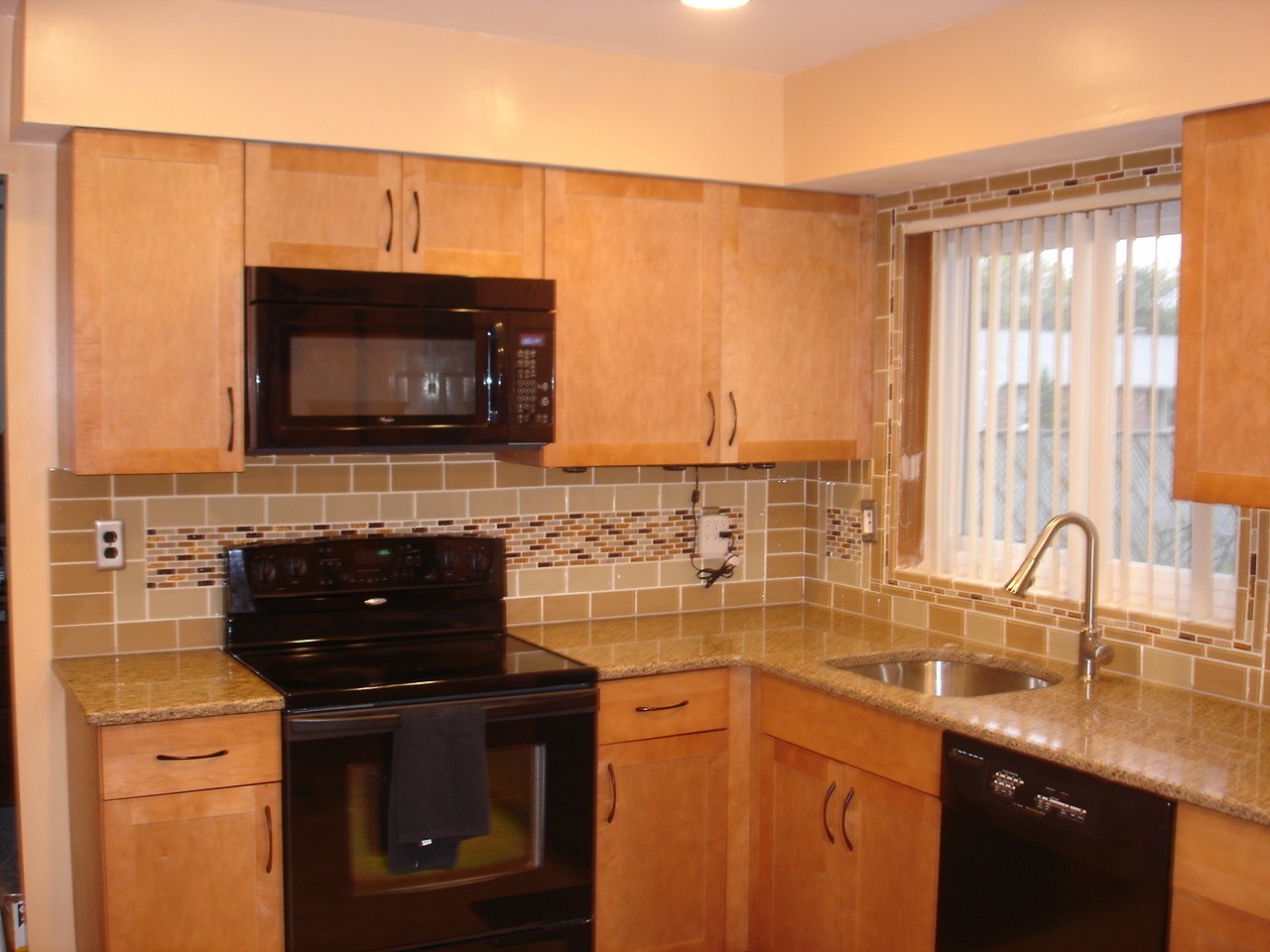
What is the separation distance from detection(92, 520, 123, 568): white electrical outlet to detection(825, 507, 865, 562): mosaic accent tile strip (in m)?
1.91

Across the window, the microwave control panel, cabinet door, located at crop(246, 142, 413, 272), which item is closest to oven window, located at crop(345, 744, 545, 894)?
the microwave control panel

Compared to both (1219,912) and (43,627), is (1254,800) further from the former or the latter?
(43,627)

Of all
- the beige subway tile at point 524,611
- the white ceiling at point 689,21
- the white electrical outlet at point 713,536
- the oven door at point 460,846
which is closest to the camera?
the oven door at point 460,846

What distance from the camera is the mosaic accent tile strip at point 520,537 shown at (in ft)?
9.39

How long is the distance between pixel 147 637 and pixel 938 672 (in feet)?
6.28

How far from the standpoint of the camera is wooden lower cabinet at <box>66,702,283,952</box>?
234 centimetres

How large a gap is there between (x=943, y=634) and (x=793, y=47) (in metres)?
1.52

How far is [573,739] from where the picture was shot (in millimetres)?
2711

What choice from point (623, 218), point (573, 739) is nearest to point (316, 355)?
point (623, 218)

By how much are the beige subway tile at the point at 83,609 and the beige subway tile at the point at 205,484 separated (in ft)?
0.98

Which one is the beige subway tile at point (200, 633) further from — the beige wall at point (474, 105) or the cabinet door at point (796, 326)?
the cabinet door at point (796, 326)

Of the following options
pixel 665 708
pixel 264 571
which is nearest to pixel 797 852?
pixel 665 708

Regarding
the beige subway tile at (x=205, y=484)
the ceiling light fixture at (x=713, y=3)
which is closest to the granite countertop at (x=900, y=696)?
the beige subway tile at (x=205, y=484)

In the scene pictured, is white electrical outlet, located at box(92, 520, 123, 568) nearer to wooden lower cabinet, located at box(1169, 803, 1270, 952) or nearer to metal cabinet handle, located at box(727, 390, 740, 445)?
metal cabinet handle, located at box(727, 390, 740, 445)
